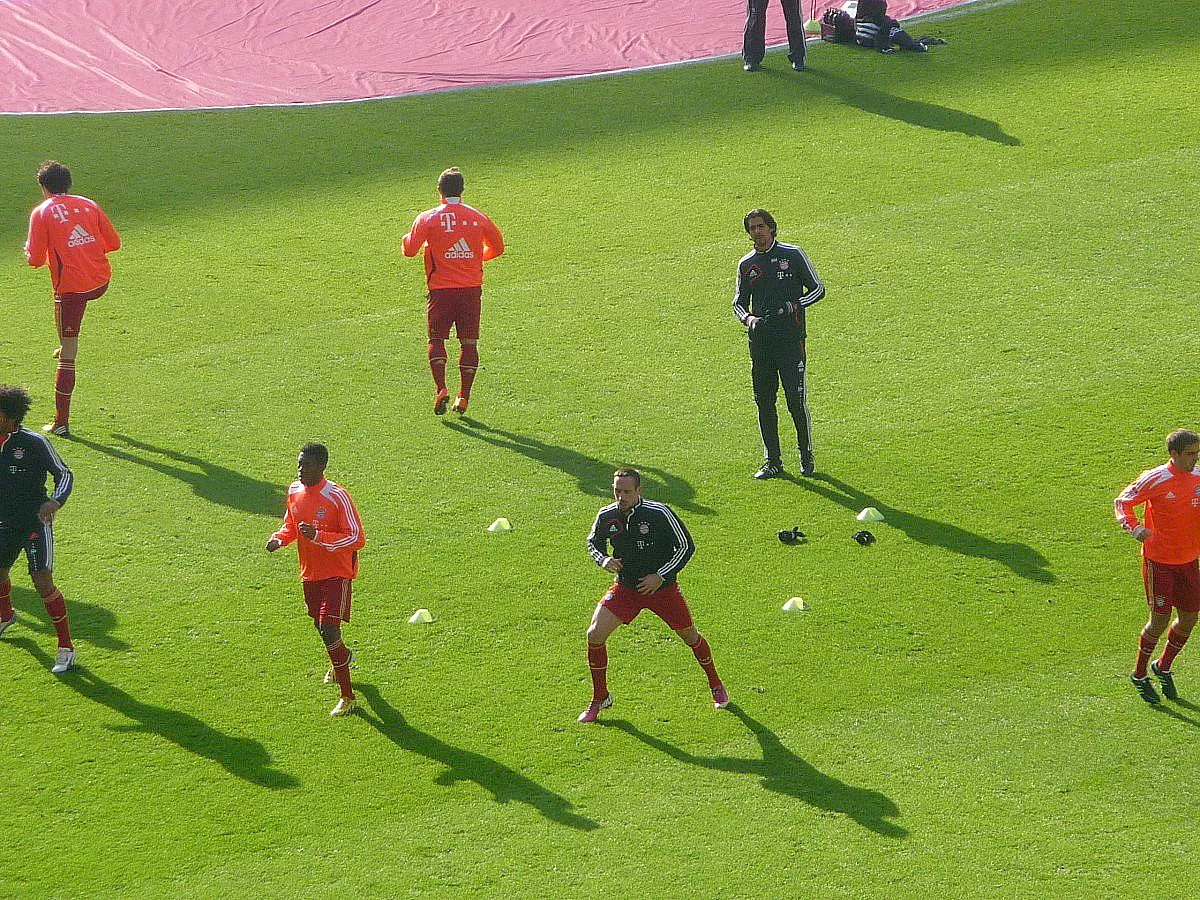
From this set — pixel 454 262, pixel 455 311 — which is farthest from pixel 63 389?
pixel 454 262

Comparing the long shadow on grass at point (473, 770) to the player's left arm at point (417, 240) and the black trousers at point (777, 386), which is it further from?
the player's left arm at point (417, 240)

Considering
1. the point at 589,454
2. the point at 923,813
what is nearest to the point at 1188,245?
the point at 589,454

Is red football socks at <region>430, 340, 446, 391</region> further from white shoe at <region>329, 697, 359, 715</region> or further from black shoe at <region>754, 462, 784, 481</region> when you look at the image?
white shoe at <region>329, 697, 359, 715</region>

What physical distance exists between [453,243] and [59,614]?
17.5 ft

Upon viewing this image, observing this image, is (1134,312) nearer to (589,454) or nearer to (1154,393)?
(1154,393)

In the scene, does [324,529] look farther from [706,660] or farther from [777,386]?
[777,386]

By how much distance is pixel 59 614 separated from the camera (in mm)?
10156

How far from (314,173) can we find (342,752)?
43.4ft

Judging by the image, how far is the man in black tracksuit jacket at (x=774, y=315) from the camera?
12250mm

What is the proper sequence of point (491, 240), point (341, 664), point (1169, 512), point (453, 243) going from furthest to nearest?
point (491, 240), point (453, 243), point (341, 664), point (1169, 512)

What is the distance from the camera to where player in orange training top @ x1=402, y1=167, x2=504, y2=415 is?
13727 mm

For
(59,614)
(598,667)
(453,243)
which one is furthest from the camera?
(453,243)

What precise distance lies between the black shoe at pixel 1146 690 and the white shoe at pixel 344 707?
527cm

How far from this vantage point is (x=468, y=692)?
9.98 metres
